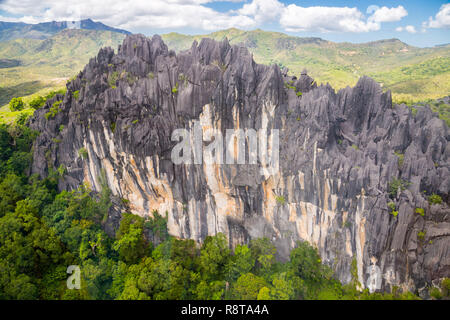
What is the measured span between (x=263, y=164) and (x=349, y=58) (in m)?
172

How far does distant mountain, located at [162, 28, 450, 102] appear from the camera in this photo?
4031 inches

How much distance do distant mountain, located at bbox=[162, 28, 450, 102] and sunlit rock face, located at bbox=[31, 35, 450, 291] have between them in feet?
241

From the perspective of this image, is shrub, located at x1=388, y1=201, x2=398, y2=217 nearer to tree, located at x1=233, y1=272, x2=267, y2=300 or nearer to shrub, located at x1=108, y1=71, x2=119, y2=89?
tree, located at x1=233, y1=272, x2=267, y2=300

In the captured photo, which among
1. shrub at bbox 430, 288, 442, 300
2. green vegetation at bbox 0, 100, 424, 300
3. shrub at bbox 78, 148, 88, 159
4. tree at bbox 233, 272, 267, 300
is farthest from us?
shrub at bbox 78, 148, 88, 159

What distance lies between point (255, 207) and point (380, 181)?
1186 cm

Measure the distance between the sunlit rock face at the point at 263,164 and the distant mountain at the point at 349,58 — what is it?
73377 millimetres

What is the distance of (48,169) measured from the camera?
3406 centimetres

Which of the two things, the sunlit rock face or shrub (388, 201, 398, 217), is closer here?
shrub (388, 201, 398, 217)

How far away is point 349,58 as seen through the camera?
167m

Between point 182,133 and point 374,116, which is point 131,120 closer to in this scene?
point 182,133

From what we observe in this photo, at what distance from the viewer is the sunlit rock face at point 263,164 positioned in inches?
819

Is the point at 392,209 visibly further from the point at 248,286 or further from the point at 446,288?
the point at 248,286

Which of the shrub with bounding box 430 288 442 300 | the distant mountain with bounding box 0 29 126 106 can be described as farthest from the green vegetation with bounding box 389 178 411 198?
the distant mountain with bounding box 0 29 126 106

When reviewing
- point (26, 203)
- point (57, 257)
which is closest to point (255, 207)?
point (57, 257)
